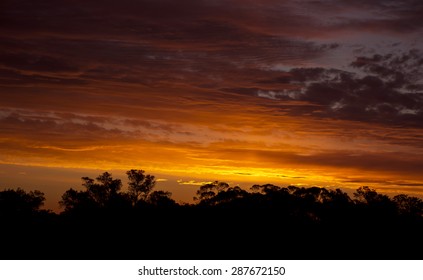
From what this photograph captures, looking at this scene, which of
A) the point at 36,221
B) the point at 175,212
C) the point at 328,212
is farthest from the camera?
the point at 328,212

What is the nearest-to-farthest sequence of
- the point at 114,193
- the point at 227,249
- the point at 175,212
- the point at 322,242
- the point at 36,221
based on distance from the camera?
the point at 227,249, the point at 322,242, the point at 36,221, the point at 175,212, the point at 114,193

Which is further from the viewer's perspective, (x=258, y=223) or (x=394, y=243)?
(x=258, y=223)

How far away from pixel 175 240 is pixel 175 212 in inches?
206

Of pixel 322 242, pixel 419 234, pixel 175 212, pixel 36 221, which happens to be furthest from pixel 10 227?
pixel 419 234

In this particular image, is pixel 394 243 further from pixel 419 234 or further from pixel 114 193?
pixel 114 193

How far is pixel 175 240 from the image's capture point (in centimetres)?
1296

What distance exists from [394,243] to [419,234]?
2709 millimetres
